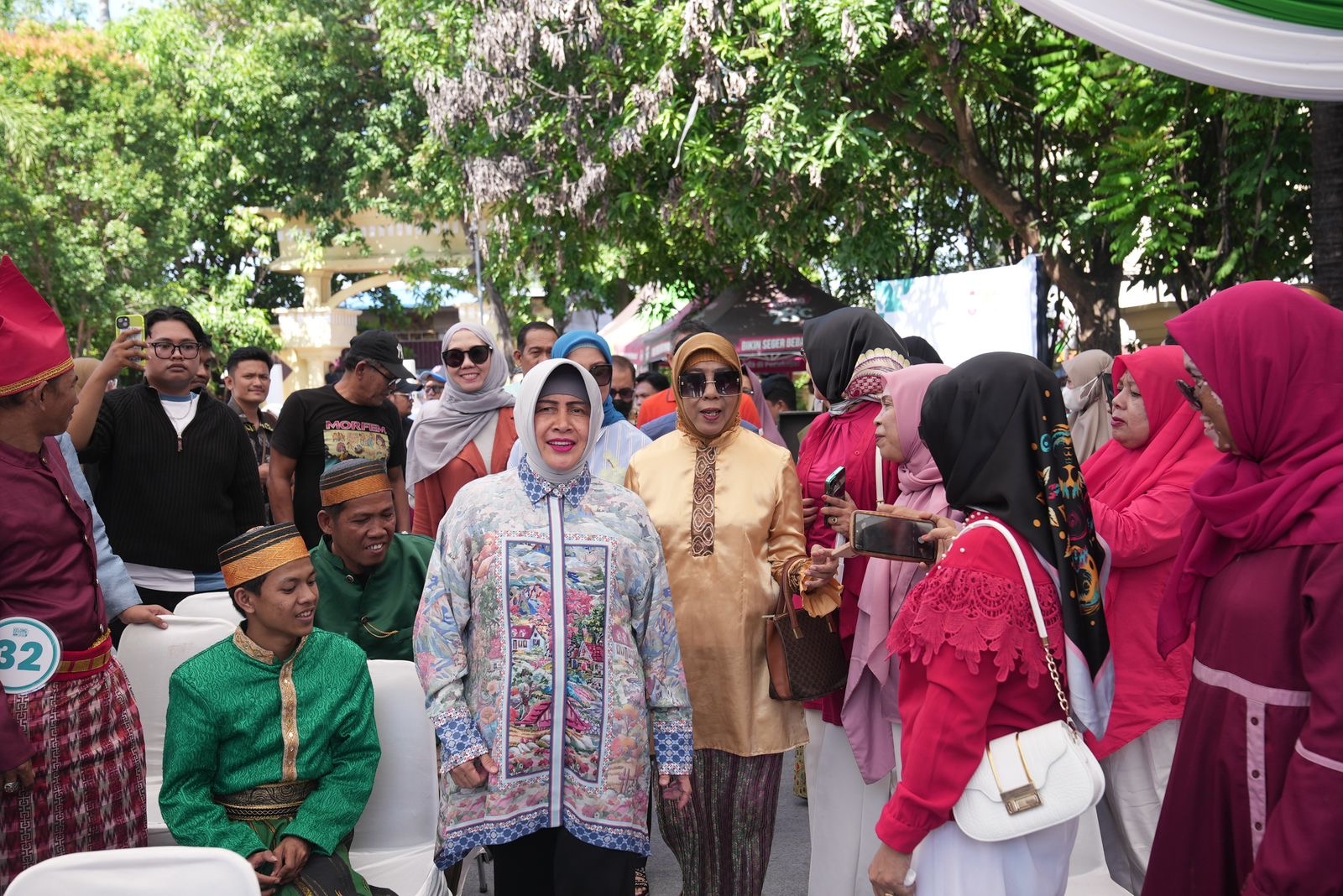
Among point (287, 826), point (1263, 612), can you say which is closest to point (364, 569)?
point (287, 826)

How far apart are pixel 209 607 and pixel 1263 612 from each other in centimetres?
329

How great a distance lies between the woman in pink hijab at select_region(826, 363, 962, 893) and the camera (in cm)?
342

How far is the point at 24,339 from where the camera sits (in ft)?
9.76

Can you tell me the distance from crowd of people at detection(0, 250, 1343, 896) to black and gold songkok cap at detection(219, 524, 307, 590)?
0.5 inches

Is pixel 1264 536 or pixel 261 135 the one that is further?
pixel 261 135

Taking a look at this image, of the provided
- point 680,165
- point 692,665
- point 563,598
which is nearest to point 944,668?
point 563,598

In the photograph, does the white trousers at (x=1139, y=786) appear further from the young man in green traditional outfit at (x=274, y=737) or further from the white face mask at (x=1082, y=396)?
the white face mask at (x=1082, y=396)

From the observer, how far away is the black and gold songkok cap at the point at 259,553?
3162 millimetres

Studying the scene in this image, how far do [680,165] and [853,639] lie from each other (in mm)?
9459

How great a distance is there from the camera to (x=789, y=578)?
3.57 m

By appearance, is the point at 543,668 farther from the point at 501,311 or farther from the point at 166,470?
the point at 501,311

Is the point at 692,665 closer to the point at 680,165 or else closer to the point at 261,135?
the point at 680,165

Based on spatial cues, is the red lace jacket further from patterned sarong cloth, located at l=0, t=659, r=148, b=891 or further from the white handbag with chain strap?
patterned sarong cloth, located at l=0, t=659, r=148, b=891

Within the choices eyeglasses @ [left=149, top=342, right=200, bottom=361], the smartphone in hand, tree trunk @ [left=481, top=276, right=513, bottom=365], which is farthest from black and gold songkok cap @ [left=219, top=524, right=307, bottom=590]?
tree trunk @ [left=481, top=276, right=513, bottom=365]
